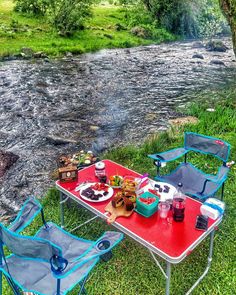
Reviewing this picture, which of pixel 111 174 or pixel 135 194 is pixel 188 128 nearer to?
pixel 111 174

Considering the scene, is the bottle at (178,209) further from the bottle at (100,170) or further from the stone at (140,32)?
the stone at (140,32)

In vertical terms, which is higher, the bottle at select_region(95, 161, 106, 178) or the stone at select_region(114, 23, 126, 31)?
the bottle at select_region(95, 161, 106, 178)

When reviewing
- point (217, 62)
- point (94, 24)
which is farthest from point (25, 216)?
point (94, 24)

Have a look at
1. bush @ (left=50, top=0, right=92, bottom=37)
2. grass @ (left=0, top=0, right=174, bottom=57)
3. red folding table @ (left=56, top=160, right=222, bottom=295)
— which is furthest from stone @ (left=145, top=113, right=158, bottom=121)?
bush @ (left=50, top=0, right=92, bottom=37)

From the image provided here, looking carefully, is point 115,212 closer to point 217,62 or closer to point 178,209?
point 178,209

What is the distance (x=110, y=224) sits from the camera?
11.8 feet

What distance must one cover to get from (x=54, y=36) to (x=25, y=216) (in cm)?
1876

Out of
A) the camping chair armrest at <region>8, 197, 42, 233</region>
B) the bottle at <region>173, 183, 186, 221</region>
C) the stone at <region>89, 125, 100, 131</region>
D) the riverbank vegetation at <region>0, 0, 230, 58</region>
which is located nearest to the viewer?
the camping chair armrest at <region>8, 197, 42, 233</region>

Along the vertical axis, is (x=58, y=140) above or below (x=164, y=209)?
below

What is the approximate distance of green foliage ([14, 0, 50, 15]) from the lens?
21.8 metres

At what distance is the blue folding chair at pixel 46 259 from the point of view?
251 centimetres

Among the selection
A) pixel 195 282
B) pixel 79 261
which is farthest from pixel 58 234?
pixel 195 282

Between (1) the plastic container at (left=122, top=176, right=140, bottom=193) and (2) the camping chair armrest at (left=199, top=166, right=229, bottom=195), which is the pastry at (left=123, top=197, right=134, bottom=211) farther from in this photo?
(2) the camping chair armrest at (left=199, top=166, right=229, bottom=195)

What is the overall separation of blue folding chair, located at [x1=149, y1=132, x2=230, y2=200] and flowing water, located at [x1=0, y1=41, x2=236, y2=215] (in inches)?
93.7
